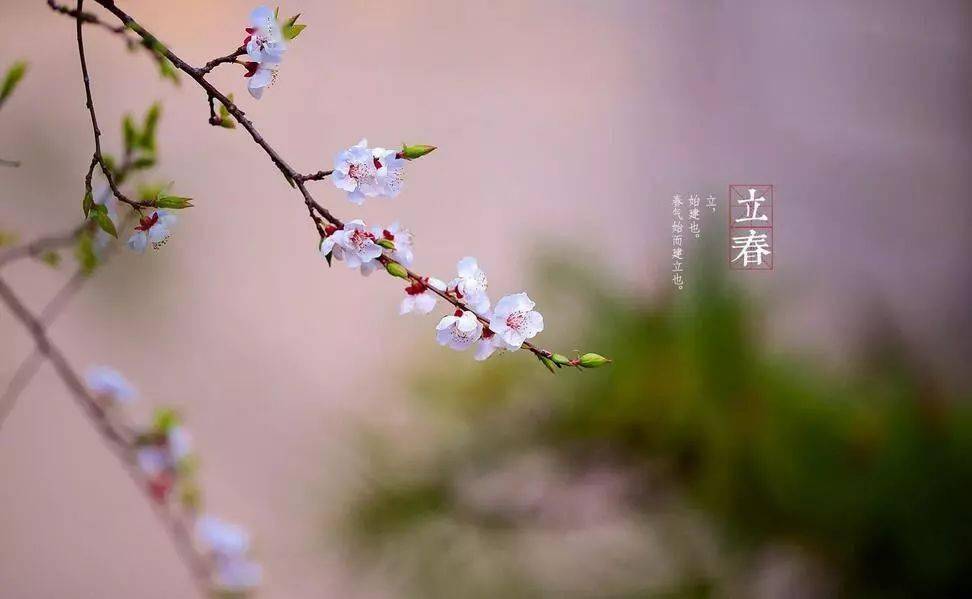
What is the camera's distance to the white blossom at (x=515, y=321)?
34cm

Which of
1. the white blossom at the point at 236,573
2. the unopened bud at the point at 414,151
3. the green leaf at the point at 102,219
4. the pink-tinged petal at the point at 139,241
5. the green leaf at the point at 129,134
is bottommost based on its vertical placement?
the white blossom at the point at 236,573

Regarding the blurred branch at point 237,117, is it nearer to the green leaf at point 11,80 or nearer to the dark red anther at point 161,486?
the green leaf at point 11,80

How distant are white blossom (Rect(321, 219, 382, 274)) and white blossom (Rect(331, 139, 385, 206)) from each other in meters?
0.03

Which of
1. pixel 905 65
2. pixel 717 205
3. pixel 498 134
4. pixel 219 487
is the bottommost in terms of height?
pixel 219 487

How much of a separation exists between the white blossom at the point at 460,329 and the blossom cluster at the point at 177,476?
210 mm

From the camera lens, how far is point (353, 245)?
1.06 ft

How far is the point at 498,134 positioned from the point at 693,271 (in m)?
0.35

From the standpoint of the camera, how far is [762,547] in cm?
85

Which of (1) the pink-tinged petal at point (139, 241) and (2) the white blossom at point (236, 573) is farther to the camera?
(2) the white blossom at point (236, 573)

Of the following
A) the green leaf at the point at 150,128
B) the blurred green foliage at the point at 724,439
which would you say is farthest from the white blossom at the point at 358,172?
the blurred green foliage at the point at 724,439

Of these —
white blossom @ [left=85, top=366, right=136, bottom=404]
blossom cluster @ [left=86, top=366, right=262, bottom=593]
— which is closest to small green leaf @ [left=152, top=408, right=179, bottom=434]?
blossom cluster @ [left=86, top=366, right=262, bottom=593]

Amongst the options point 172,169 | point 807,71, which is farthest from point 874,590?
point 172,169

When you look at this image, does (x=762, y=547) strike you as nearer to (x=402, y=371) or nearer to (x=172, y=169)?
(x=402, y=371)

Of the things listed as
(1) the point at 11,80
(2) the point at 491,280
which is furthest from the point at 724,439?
(1) the point at 11,80
